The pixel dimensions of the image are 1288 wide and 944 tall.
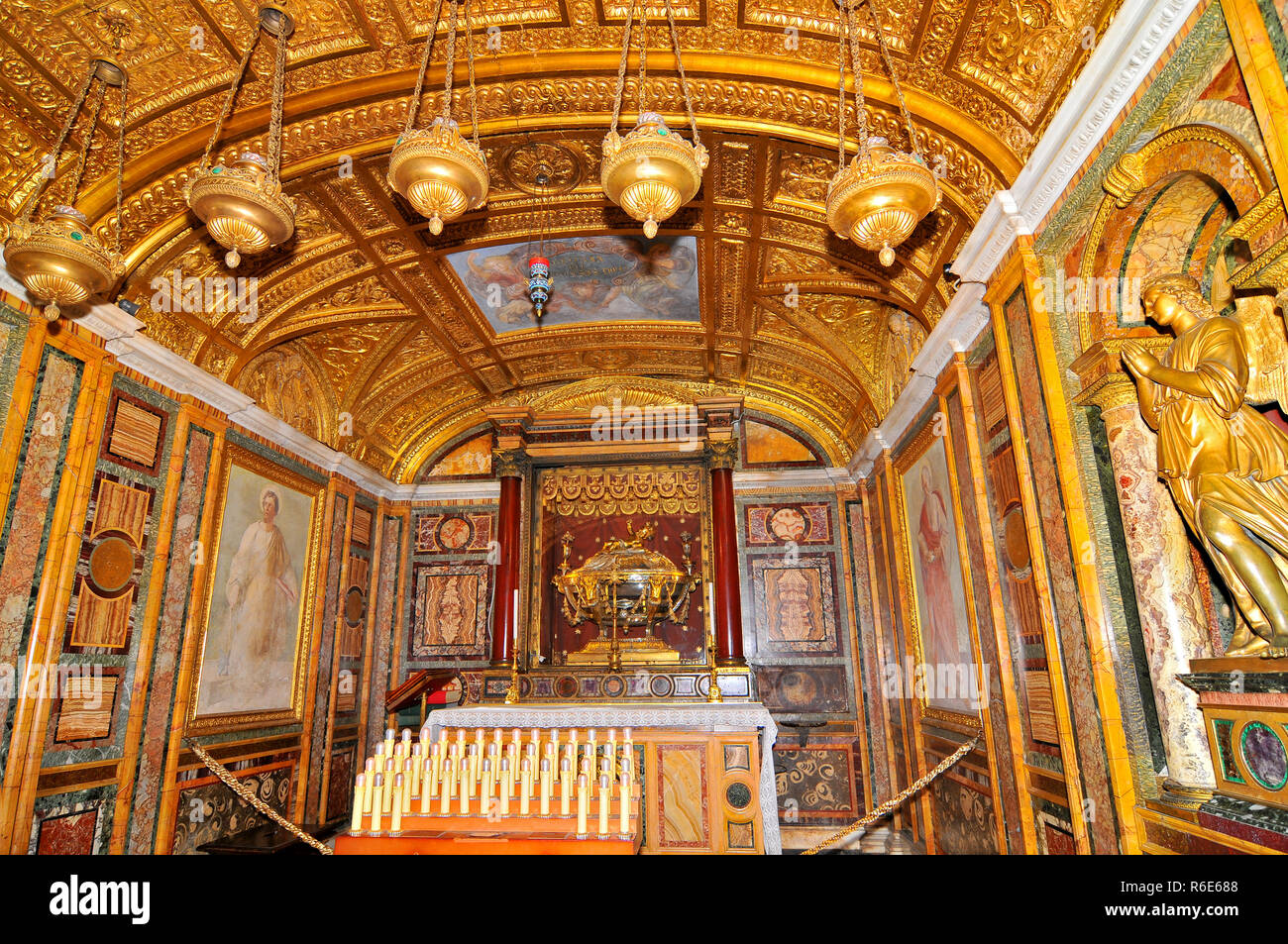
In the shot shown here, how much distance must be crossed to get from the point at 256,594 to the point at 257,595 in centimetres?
2

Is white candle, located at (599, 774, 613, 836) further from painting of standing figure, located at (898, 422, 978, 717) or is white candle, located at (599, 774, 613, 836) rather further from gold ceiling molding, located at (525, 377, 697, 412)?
gold ceiling molding, located at (525, 377, 697, 412)

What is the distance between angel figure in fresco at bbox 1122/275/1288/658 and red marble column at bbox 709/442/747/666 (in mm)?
6259

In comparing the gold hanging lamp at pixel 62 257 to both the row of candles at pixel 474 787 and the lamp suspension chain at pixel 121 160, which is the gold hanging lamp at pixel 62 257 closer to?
the lamp suspension chain at pixel 121 160

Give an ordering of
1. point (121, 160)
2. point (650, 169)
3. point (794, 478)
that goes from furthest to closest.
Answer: point (794, 478), point (121, 160), point (650, 169)

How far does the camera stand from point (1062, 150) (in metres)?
3.96

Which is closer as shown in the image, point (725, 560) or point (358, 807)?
point (358, 807)

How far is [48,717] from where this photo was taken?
5266 millimetres

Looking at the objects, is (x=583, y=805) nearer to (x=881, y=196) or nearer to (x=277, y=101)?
(x=881, y=196)

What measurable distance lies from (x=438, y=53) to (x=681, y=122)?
179 centimetres

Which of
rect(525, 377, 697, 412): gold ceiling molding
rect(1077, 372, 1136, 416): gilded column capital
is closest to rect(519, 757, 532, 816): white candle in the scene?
rect(1077, 372, 1136, 416): gilded column capital

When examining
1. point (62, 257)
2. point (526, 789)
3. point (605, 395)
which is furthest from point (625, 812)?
point (605, 395)

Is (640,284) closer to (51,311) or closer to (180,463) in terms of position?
(180,463)

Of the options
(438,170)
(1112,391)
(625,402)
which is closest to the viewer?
(438,170)
